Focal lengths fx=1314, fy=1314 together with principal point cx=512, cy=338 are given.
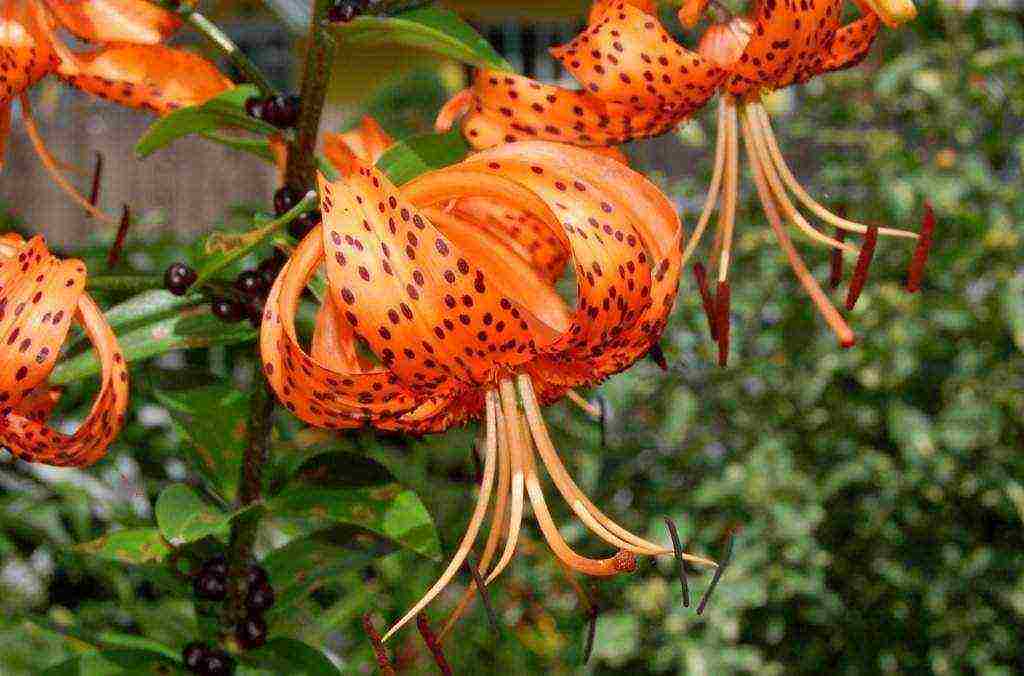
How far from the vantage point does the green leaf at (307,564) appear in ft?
2.95

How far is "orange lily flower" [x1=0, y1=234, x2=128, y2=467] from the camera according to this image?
27.5 inches

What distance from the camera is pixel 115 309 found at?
0.84 m

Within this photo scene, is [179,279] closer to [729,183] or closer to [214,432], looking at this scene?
[214,432]

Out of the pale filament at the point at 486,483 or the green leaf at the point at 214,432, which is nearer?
the pale filament at the point at 486,483

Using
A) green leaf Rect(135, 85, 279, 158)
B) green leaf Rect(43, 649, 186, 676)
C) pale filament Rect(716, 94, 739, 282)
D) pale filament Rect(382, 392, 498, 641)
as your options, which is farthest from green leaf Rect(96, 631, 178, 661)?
pale filament Rect(716, 94, 739, 282)

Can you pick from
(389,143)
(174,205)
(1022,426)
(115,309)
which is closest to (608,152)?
(389,143)

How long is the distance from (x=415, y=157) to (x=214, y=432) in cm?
25

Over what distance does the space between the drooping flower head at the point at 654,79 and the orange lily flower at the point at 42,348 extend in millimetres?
258

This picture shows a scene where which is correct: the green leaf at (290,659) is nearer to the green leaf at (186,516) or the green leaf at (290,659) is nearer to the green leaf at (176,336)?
the green leaf at (186,516)

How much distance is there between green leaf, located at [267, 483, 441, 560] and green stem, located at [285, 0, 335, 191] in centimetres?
19

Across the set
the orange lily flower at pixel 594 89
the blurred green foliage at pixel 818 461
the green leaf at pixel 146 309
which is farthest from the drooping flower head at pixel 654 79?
the blurred green foliage at pixel 818 461

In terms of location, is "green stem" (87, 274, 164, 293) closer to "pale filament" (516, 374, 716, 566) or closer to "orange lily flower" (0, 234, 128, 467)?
"orange lily flower" (0, 234, 128, 467)

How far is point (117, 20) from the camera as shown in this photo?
85cm

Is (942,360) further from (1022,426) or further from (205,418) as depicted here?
(205,418)
